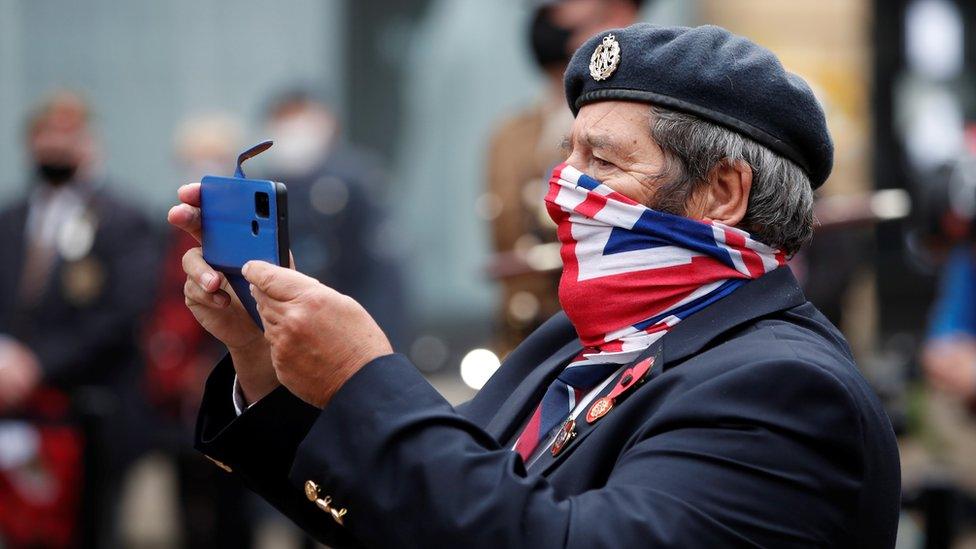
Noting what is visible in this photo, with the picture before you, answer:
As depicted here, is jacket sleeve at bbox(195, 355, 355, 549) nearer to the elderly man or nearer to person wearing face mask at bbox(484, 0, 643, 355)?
the elderly man

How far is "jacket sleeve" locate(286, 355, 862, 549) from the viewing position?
2252 millimetres

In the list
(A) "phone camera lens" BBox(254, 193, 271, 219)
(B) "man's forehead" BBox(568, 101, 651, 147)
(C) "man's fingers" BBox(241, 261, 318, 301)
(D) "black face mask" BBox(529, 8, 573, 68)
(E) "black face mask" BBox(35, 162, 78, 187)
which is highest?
(B) "man's forehead" BBox(568, 101, 651, 147)

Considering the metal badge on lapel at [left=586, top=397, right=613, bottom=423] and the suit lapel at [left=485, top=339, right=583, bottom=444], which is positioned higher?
the metal badge on lapel at [left=586, top=397, right=613, bottom=423]

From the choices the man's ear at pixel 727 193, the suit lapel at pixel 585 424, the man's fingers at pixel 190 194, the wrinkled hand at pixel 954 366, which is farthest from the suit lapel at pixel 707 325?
the wrinkled hand at pixel 954 366

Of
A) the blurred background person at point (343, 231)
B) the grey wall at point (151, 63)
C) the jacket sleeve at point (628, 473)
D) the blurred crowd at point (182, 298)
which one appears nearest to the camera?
the jacket sleeve at point (628, 473)

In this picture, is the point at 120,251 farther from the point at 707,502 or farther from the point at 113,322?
the point at 707,502

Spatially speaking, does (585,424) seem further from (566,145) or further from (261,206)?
(261,206)

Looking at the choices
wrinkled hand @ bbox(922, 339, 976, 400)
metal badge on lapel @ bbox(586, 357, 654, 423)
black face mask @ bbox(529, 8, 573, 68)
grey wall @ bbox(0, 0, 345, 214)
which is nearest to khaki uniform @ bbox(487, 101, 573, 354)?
black face mask @ bbox(529, 8, 573, 68)

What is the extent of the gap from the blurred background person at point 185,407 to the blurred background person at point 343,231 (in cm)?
58

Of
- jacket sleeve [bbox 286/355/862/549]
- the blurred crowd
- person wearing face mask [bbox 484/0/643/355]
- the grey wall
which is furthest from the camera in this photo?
the grey wall

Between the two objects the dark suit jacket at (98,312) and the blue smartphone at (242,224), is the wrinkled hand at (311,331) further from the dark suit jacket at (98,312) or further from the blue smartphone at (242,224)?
the dark suit jacket at (98,312)

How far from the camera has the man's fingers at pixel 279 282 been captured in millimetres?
2355

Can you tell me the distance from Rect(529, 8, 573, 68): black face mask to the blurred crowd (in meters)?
0.01

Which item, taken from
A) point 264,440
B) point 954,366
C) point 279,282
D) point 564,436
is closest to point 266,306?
point 279,282
